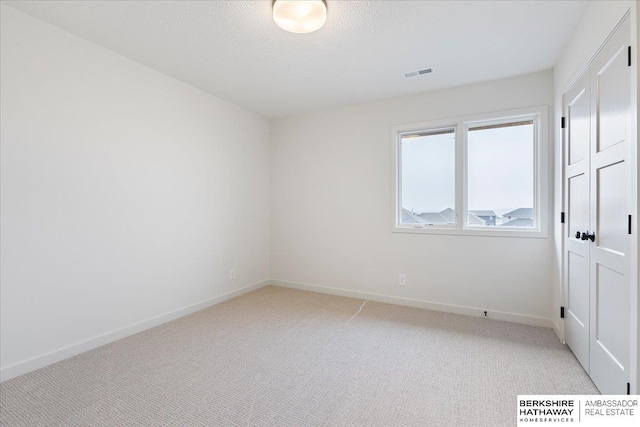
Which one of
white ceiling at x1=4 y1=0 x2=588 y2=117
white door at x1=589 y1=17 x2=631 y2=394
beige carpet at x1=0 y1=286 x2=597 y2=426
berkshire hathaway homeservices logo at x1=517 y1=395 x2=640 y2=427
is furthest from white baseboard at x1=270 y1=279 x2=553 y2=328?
white ceiling at x1=4 y1=0 x2=588 y2=117

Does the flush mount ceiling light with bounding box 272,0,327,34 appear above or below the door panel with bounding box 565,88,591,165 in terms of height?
above

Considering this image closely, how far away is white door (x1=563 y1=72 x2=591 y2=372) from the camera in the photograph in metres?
2.07

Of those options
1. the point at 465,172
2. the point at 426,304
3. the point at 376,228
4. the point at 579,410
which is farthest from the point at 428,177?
the point at 579,410

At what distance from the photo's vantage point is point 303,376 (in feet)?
6.82

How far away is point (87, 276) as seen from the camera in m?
2.46

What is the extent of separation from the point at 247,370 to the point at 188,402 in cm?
45

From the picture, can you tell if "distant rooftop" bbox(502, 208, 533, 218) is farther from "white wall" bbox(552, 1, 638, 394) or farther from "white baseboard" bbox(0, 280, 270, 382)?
"white baseboard" bbox(0, 280, 270, 382)

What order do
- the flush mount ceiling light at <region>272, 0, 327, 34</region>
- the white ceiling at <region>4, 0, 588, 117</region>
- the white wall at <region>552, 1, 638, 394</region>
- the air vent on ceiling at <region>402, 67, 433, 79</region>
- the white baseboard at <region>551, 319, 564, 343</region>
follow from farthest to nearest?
the air vent on ceiling at <region>402, 67, 433, 79</region> < the white baseboard at <region>551, 319, 564, 343</region> < the white ceiling at <region>4, 0, 588, 117</region> < the flush mount ceiling light at <region>272, 0, 327, 34</region> < the white wall at <region>552, 1, 638, 394</region>

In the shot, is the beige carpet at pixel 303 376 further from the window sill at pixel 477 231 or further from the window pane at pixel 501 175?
the window pane at pixel 501 175

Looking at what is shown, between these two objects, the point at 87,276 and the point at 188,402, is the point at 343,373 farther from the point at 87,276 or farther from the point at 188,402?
the point at 87,276

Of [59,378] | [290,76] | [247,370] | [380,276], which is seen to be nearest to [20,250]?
[59,378]

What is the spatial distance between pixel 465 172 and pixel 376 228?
1.20 m

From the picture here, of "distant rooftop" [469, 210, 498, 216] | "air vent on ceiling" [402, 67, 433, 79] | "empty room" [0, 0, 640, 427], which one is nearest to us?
"empty room" [0, 0, 640, 427]

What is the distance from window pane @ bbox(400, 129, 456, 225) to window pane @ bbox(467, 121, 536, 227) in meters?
0.22
